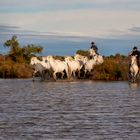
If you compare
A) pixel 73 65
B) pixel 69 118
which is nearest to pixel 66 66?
pixel 73 65

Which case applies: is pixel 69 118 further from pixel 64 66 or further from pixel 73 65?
pixel 73 65

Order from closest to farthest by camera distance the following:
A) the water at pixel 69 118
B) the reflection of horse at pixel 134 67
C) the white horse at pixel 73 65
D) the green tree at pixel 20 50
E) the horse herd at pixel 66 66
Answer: the water at pixel 69 118 < the reflection of horse at pixel 134 67 < the horse herd at pixel 66 66 < the white horse at pixel 73 65 < the green tree at pixel 20 50

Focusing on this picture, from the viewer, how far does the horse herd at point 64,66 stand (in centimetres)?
4316

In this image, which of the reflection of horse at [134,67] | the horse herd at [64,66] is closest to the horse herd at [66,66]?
the horse herd at [64,66]

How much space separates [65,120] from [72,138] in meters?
3.34

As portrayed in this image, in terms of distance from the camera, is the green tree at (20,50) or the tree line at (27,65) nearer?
the tree line at (27,65)

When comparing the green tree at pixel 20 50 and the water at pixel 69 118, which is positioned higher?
the green tree at pixel 20 50

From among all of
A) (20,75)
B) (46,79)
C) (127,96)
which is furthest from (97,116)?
(20,75)

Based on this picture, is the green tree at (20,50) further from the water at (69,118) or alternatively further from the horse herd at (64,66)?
the water at (69,118)

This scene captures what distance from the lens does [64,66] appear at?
4384 cm

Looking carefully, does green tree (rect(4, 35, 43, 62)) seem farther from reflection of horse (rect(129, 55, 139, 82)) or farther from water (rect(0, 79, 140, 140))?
water (rect(0, 79, 140, 140))

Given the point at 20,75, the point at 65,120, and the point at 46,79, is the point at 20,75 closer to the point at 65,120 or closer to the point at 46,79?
the point at 46,79

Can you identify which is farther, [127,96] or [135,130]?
[127,96]

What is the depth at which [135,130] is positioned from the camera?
15.5 metres
